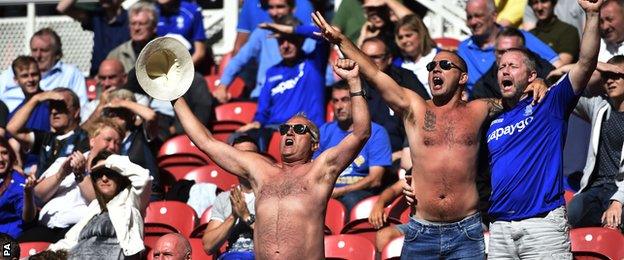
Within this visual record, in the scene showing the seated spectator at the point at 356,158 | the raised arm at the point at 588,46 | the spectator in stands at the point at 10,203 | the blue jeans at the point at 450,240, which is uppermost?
the raised arm at the point at 588,46

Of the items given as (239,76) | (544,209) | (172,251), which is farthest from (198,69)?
(544,209)

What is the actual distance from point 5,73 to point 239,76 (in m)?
2.47

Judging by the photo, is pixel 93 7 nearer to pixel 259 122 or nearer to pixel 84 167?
pixel 259 122

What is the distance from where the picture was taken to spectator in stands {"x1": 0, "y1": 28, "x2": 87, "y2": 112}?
14.7m

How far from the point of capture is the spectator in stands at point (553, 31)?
13477mm

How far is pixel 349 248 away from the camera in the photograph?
10445 millimetres

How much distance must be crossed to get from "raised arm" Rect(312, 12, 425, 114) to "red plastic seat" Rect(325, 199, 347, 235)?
2.17 meters

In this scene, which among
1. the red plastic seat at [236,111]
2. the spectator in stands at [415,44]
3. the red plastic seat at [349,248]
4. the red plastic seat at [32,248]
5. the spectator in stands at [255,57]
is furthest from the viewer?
the spectator in stands at [255,57]

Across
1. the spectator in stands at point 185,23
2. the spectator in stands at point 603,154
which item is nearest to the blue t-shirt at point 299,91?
the spectator in stands at point 185,23

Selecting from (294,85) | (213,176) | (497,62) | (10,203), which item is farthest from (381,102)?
(10,203)

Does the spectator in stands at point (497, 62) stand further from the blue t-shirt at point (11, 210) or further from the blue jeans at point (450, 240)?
the blue t-shirt at point (11, 210)

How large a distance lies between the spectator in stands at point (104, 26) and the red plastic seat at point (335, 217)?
4.83 meters

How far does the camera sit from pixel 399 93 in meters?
9.21

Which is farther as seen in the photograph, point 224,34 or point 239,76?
point 224,34
